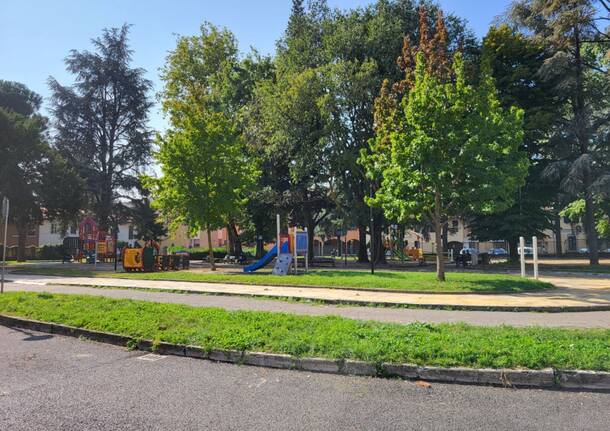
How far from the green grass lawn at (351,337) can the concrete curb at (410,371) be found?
141 mm

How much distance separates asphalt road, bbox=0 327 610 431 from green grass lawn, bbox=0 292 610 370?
0.51 metres

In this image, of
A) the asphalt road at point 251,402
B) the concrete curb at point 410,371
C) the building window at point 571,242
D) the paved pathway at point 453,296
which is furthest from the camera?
the building window at point 571,242

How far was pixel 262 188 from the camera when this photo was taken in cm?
3700

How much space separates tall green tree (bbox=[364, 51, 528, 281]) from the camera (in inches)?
712

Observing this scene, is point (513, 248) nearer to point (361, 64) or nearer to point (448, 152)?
point (361, 64)

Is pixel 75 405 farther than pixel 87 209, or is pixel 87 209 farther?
pixel 87 209

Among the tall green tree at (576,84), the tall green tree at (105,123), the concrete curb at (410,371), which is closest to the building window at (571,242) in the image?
the tall green tree at (576,84)

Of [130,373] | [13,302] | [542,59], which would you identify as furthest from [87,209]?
[130,373]

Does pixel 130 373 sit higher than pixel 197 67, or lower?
lower

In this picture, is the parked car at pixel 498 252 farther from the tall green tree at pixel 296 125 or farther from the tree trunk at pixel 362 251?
the tall green tree at pixel 296 125

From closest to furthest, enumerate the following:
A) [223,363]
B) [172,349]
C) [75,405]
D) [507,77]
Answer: [75,405] → [223,363] → [172,349] → [507,77]

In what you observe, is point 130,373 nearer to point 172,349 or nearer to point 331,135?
point 172,349

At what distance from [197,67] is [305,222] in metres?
17.9

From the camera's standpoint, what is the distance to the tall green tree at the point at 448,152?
59.4 feet
